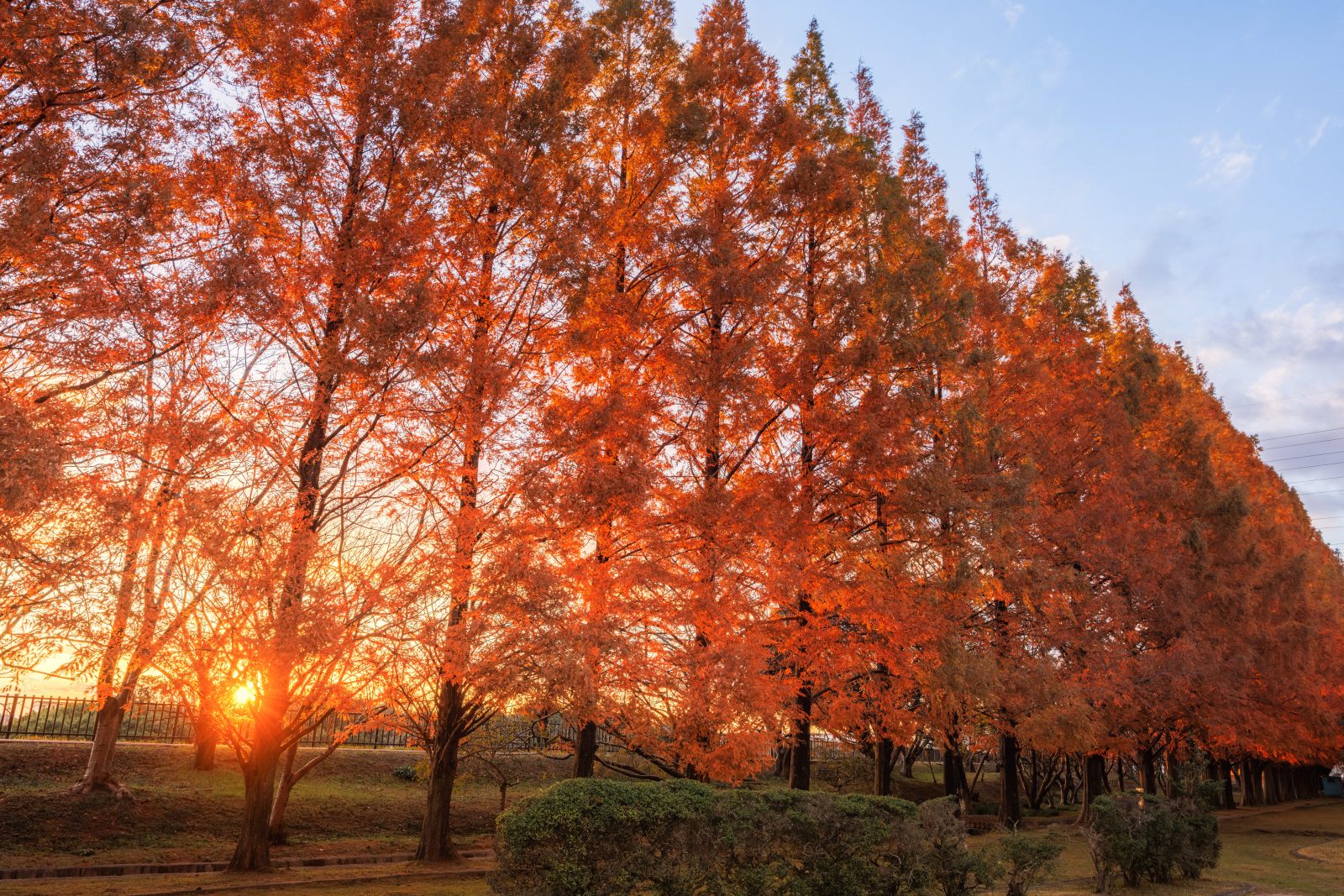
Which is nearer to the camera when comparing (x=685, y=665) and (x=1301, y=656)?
(x=685, y=665)

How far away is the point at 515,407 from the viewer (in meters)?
10.4

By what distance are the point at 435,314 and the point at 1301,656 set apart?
2486 cm

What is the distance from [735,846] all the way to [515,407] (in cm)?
558

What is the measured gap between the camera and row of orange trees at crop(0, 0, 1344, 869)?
319 inches

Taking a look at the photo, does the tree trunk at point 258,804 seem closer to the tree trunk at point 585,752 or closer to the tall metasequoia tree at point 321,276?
the tall metasequoia tree at point 321,276

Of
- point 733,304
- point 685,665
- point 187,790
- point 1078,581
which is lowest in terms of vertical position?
point 187,790

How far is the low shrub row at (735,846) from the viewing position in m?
6.75

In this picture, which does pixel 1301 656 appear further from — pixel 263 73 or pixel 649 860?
pixel 263 73

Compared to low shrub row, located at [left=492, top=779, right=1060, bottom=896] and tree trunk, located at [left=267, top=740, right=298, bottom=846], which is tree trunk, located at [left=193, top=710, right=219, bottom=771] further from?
low shrub row, located at [left=492, top=779, right=1060, bottom=896]

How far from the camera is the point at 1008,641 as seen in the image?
1648 centimetres

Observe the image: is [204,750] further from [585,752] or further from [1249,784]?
[1249,784]

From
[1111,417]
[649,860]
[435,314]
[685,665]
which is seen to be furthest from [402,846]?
[1111,417]

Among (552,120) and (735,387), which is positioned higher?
(552,120)

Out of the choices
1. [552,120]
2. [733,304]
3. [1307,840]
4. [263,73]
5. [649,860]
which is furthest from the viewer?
[1307,840]
